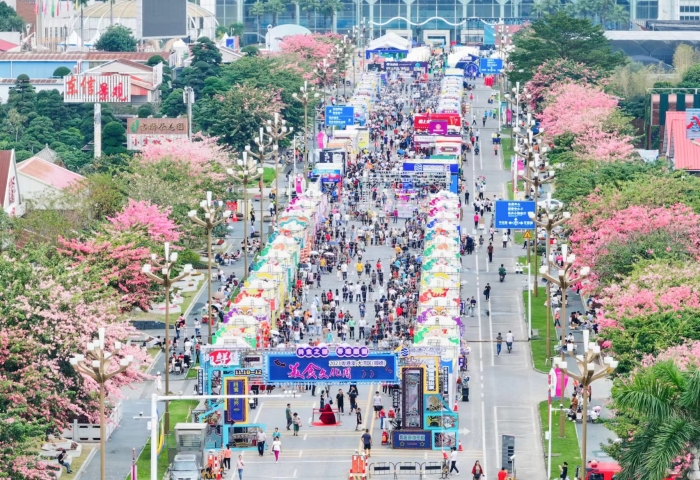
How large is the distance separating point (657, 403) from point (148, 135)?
9215 cm

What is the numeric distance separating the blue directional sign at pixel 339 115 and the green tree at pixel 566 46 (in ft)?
88.7

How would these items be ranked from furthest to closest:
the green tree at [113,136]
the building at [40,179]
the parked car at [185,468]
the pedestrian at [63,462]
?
the green tree at [113,136] < the building at [40,179] < the pedestrian at [63,462] < the parked car at [185,468]

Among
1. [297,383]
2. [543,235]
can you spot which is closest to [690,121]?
[543,235]

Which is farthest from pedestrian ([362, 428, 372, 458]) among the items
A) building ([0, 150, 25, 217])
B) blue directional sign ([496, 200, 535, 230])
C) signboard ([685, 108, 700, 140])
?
signboard ([685, 108, 700, 140])

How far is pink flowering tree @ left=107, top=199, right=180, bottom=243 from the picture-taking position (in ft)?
346

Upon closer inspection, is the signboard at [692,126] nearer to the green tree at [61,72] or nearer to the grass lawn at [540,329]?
the grass lawn at [540,329]

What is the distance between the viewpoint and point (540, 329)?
10312 centimetres

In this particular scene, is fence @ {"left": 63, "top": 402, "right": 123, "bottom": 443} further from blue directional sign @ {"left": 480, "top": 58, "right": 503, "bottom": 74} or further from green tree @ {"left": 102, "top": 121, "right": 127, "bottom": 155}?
blue directional sign @ {"left": 480, "top": 58, "right": 503, "bottom": 74}

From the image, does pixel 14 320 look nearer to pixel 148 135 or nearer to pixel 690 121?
pixel 148 135

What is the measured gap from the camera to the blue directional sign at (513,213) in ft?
351

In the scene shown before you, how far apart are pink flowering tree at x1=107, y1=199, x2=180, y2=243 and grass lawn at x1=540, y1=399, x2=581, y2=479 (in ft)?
93.6

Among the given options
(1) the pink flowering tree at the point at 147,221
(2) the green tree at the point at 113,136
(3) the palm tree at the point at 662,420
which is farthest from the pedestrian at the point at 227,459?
(2) the green tree at the point at 113,136

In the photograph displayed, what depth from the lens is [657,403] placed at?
60031 mm

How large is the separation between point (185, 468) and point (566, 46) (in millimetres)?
106036
